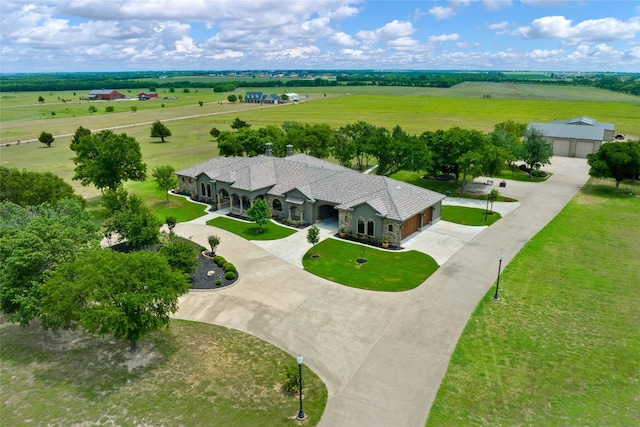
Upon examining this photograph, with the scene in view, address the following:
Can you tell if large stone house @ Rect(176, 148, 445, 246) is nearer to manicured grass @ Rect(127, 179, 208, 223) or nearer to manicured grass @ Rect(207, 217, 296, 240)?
manicured grass @ Rect(127, 179, 208, 223)

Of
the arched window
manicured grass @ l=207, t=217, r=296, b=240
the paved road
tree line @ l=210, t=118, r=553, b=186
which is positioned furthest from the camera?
tree line @ l=210, t=118, r=553, b=186

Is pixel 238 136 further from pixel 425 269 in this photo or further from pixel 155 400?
pixel 155 400

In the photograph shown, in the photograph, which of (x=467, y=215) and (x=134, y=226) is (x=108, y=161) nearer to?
(x=134, y=226)

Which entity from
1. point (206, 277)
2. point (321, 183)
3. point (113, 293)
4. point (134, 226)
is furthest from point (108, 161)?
point (113, 293)

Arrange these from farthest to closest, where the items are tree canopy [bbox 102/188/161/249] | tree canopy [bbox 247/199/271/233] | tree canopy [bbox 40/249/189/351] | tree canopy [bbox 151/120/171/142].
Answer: tree canopy [bbox 151/120/171/142] < tree canopy [bbox 247/199/271/233] < tree canopy [bbox 102/188/161/249] < tree canopy [bbox 40/249/189/351]

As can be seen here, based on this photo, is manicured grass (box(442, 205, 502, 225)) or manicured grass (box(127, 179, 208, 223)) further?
manicured grass (box(127, 179, 208, 223))

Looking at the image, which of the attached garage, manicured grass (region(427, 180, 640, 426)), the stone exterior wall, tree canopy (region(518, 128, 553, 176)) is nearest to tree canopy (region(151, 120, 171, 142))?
the stone exterior wall

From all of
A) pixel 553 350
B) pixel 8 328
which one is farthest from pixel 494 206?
pixel 8 328
